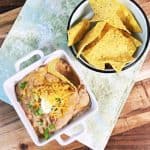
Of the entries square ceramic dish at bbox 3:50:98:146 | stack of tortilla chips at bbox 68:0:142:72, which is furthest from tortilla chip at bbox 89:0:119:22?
square ceramic dish at bbox 3:50:98:146

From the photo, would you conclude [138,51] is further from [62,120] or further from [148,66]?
[62,120]

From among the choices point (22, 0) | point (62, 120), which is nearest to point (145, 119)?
point (62, 120)

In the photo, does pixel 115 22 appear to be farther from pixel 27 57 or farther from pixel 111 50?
pixel 27 57

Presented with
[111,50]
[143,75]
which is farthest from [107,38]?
[143,75]

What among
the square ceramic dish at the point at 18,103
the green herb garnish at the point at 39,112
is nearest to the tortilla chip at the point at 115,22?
the square ceramic dish at the point at 18,103

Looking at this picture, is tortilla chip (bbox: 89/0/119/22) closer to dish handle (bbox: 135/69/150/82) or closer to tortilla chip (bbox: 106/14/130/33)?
tortilla chip (bbox: 106/14/130/33)

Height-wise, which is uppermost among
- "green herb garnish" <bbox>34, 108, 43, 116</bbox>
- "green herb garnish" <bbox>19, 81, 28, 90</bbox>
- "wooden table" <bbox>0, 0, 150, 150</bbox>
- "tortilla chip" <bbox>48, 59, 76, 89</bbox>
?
"tortilla chip" <bbox>48, 59, 76, 89</bbox>

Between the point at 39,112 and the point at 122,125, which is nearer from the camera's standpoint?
the point at 39,112
